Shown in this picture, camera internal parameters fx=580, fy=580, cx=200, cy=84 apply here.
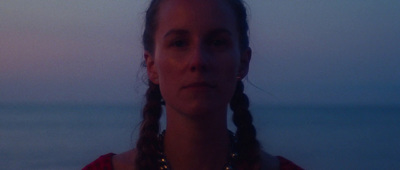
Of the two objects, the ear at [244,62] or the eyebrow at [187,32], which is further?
the ear at [244,62]

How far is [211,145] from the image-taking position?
2.55m

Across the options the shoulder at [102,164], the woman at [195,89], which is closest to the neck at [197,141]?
the woman at [195,89]

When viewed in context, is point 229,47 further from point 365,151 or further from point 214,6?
point 365,151

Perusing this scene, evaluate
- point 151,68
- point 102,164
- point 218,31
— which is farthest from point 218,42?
point 102,164

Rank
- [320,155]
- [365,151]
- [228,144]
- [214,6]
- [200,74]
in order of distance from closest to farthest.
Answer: [200,74] → [214,6] → [228,144] → [320,155] → [365,151]

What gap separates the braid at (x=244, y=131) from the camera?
2.71 meters

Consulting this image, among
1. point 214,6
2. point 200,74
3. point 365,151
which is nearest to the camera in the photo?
point 200,74

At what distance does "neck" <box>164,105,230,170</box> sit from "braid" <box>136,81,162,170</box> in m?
0.10

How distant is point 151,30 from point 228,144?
0.64 metres

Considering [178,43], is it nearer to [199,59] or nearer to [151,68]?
[199,59]

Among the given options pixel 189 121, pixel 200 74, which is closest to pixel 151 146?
pixel 189 121

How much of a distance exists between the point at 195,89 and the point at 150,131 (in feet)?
1.75

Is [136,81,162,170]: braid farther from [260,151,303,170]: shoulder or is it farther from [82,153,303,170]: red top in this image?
[260,151,303,170]: shoulder

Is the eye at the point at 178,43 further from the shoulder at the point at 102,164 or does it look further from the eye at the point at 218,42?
the shoulder at the point at 102,164
